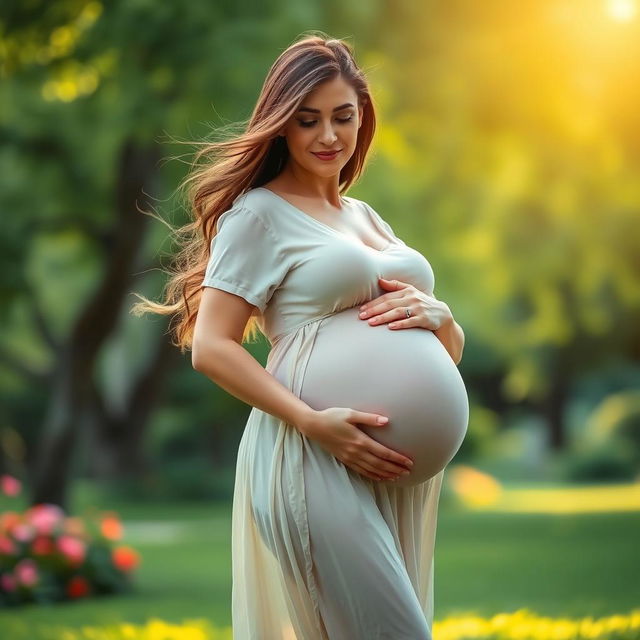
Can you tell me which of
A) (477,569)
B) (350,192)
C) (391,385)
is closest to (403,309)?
(391,385)

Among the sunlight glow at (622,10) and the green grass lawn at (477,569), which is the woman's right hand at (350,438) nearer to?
the green grass lawn at (477,569)

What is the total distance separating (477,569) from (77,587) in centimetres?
355

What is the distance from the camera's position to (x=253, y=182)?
137 inches

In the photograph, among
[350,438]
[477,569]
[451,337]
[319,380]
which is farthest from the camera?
[477,569]

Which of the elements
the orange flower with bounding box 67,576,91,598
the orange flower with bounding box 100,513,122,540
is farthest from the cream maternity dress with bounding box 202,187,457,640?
the orange flower with bounding box 100,513,122,540

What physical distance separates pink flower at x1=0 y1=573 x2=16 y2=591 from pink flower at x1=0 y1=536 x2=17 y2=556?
0.50ft

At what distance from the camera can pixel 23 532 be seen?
29.2 ft

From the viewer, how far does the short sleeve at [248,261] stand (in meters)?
3.26

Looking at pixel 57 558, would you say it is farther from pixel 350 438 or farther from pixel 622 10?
pixel 622 10

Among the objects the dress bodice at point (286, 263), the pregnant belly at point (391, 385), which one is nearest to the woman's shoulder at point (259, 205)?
the dress bodice at point (286, 263)

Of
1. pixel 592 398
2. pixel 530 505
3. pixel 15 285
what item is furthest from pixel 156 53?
pixel 592 398

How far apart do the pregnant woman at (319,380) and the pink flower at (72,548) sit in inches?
226

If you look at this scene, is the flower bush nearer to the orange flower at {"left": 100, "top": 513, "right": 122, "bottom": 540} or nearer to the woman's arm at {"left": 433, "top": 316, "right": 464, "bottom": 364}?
the orange flower at {"left": 100, "top": 513, "right": 122, "bottom": 540}

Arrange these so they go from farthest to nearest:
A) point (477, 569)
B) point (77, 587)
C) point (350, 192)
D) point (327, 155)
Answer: point (350, 192)
point (477, 569)
point (77, 587)
point (327, 155)
